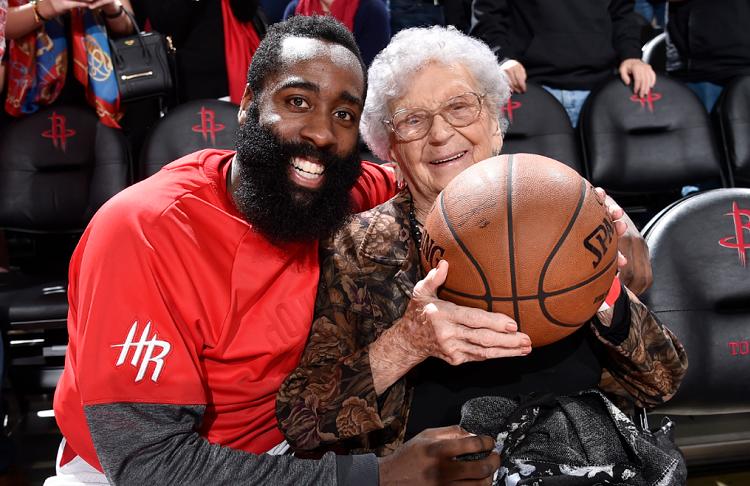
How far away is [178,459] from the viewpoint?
1353 mm

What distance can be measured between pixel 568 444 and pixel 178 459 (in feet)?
3.16

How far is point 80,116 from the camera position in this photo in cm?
315

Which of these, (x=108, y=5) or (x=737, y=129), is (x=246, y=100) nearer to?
(x=108, y=5)

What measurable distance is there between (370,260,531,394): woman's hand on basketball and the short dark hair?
2.44 feet

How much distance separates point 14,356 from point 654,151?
358 centimetres

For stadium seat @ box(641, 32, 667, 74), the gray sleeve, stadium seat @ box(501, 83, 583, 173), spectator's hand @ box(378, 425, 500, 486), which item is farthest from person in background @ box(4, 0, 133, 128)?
stadium seat @ box(641, 32, 667, 74)

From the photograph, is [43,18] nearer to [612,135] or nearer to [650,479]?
[612,135]

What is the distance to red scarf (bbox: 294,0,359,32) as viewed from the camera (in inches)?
130

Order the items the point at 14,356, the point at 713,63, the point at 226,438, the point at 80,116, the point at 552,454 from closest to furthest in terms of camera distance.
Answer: the point at 552,454
the point at 226,438
the point at 14,356
the point at 80,116
the point at 713,63

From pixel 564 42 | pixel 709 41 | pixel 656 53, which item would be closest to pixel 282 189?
pixel 564 42

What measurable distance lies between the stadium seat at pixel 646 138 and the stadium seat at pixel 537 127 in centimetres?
18

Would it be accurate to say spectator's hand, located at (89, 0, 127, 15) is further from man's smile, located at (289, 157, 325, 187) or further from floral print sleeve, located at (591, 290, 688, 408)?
floral print sleeve, located at (591, 290, 688, 408)

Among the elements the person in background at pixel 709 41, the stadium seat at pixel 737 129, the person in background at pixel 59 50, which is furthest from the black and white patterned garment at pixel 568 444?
the person in background at pixel 709 41

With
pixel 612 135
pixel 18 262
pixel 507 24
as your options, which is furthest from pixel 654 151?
pixel 18 262
